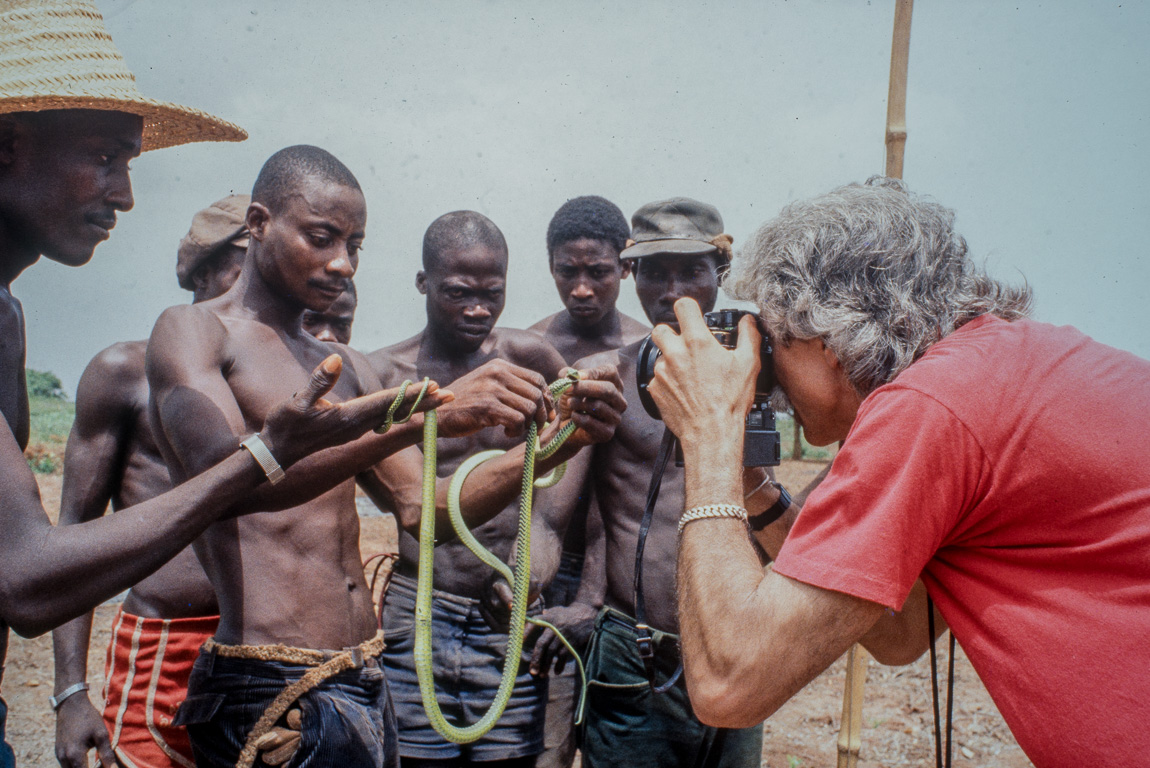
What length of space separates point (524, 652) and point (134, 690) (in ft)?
4.98

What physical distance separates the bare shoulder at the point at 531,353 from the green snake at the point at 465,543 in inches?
68.7

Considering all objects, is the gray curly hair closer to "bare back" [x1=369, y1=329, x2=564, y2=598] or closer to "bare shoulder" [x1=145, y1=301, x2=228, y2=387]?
"bare shoulder" [x1=145, y1=301, x2=228, y2=387]

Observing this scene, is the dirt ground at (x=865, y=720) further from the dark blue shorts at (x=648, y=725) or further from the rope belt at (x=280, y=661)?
the rope belt at (x=280, y=661)

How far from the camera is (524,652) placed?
3.48 m

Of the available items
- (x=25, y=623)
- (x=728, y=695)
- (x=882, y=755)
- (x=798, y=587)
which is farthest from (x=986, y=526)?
(x=882, y=755)

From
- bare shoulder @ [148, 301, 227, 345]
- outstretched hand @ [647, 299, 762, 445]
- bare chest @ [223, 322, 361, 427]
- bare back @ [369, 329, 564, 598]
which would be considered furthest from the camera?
bare back @ [369, 329, 564, 598]

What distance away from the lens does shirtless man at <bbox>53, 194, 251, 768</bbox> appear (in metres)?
2.88

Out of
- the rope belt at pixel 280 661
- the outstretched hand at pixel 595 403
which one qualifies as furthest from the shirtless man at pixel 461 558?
the outstretched hand at pixel 595 403

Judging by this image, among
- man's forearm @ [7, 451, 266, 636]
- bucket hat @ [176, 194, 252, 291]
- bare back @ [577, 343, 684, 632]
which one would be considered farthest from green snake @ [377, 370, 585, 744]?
bucket hat @ [176, 194, 252, 291]

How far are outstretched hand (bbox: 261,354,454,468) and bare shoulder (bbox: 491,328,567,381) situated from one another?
7.61ft

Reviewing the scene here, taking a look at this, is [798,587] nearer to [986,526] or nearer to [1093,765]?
[986,526]

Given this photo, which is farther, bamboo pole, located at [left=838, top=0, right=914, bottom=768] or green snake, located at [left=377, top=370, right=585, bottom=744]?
bamboo pole, located at [left=838, top=0, right=914, bottom=768]

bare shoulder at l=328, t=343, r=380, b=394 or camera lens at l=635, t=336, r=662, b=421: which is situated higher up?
camera lens at l=635, t=336, r=662, b=421

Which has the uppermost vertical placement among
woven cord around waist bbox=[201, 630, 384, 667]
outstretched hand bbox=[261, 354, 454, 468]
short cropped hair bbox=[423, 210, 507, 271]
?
short cropped hair bbox=[423, 210, 507, 271]
